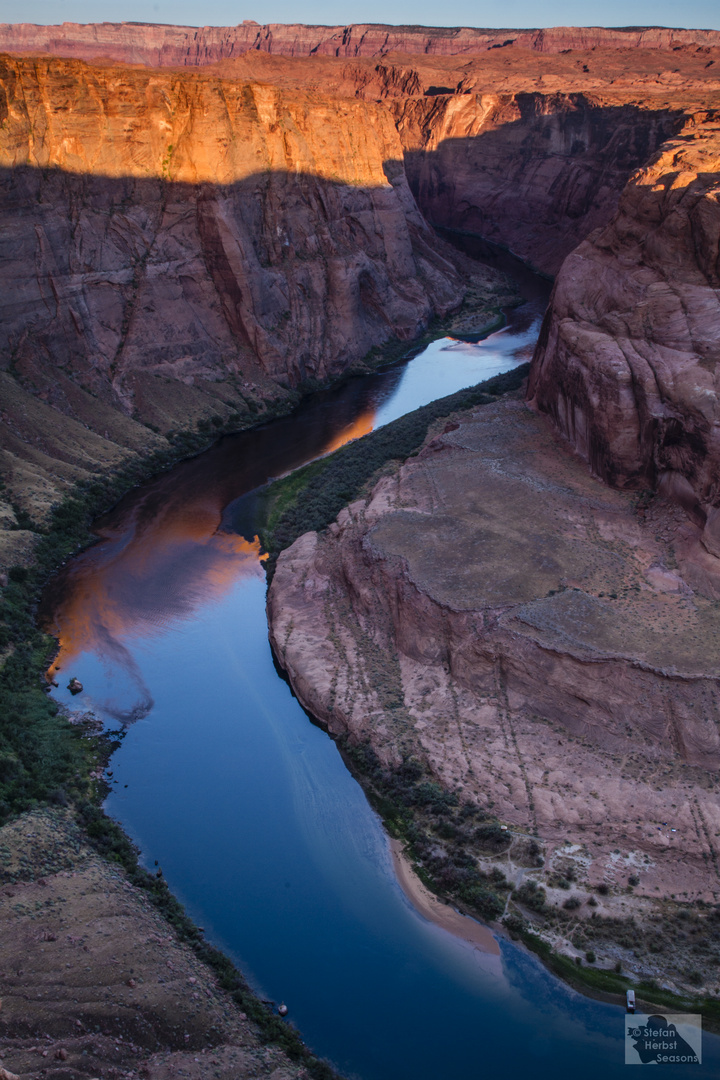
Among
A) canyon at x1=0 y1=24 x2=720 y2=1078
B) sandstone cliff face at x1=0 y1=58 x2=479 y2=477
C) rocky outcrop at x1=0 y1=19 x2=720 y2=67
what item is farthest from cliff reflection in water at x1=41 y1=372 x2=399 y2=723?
rocky outcrop at x1=0 y1=19 x2=720 y2=67

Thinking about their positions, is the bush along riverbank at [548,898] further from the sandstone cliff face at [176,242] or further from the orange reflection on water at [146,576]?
the sandstone cliff face at [176,242]

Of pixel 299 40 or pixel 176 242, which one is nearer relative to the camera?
pixel 176 242

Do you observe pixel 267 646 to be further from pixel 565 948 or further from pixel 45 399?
pixel 45 399

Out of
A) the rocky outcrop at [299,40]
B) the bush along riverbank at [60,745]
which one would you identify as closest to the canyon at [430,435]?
the bush along riverbank at [60,745]

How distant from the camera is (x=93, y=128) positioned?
4478cm

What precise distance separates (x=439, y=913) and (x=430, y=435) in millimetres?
25110

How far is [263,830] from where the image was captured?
77.8 ft

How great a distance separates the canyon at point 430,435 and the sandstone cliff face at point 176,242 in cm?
16

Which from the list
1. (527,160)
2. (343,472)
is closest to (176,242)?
(343,472)

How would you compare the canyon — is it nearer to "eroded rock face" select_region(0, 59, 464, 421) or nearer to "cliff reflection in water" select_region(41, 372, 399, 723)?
"eroded rock face" select_region(0, 59, 464, 421)

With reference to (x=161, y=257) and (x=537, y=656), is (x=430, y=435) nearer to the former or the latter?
(x=537, y=656)

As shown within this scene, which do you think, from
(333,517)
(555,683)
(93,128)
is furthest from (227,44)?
(555,683)

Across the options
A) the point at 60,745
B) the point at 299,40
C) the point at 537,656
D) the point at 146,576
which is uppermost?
the point at 299,40

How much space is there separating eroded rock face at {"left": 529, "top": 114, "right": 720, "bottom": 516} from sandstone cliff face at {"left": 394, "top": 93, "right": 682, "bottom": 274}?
1813 inches
